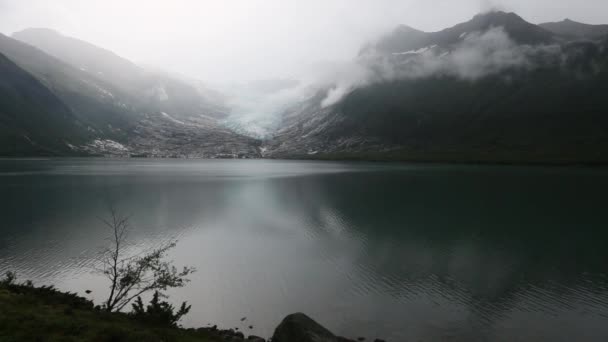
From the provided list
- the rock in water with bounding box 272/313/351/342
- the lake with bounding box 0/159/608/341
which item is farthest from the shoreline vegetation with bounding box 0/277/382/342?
the lake with bounding box 0/159/608/341

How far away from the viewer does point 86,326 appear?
A: 1362cm

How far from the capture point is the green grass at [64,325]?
12.5 meters

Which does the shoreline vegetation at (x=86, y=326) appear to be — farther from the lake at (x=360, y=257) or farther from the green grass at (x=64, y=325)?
the lake at (x=360, y=257)

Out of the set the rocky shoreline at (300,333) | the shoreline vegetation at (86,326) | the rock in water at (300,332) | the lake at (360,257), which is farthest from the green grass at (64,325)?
the lake at (360,257)

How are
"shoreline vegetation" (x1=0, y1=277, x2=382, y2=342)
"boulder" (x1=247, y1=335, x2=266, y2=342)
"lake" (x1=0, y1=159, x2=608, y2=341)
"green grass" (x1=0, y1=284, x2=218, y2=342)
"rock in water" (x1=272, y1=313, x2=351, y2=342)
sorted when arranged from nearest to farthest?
"green grass" (x1=0, y1=284, x2=218, y2=342), "shoreline vegetation" (x1=0, y1=277, x2=382, y2=342), "rock in water" (x1=272, y1=313, x2=351, y2=342), "boulder" (x1=247, y1=335, x2=266, y2=342), "lake" (x1=0, y1=159, x2=608, y2=341)

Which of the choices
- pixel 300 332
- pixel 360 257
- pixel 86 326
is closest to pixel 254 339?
pixel 300 332

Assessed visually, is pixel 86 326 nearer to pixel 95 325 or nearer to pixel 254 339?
pixel 95 325

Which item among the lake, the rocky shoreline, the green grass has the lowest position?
the lake

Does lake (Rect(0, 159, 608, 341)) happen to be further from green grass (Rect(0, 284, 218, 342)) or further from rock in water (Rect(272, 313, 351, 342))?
green grass (Rect(0, 284, 218, 342))

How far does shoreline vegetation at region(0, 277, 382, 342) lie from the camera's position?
12.7 metres

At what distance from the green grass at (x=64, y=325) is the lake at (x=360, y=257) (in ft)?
19.6

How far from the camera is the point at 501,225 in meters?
51.0

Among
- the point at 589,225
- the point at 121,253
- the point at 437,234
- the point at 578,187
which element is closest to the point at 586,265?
the point at 437,234

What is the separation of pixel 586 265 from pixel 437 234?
15541 millimetres
